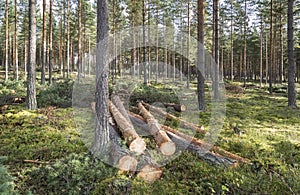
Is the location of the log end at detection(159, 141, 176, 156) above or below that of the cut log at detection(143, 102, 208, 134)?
below

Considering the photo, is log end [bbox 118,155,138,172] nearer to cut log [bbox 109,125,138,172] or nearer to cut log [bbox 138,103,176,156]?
cut log [bbox 109,125,138,172]

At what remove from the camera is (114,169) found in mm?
5105

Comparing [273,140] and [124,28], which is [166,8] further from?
[273,140]

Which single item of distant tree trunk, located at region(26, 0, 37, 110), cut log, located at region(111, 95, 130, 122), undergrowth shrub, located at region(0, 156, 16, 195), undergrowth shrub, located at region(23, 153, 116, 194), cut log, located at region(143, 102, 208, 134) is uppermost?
distant tree trunk, located at region(26, 0, 37, 110)

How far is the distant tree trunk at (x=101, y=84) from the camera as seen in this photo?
5.84 meters

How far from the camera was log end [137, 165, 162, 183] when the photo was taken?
4.89 meters

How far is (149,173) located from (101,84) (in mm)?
2709

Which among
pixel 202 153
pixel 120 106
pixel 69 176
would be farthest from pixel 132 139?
pixel 120 106

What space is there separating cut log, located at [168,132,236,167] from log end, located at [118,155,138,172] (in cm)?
190

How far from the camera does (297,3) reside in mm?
23781

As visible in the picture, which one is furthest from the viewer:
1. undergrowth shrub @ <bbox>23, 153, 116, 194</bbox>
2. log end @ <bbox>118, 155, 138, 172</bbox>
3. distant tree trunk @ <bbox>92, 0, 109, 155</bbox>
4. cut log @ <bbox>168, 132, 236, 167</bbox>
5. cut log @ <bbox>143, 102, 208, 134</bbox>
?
cut log @ <bbox>143, 102, 208, 134</bbox>

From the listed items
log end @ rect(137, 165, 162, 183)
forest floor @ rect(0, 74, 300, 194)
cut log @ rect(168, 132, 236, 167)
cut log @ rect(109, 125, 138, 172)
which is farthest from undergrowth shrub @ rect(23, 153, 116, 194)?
cut log @ rect(168, 132, 236, 167)

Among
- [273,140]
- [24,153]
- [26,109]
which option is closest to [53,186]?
[24,153]

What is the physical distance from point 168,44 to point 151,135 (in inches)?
1230
